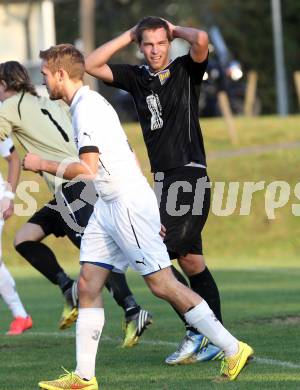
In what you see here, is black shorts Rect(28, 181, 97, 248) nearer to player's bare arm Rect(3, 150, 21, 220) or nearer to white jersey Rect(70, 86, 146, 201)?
player's bare arm Rect(3, 150, 21, 220)

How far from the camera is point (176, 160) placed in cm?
862

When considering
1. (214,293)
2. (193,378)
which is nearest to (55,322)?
(214,293)

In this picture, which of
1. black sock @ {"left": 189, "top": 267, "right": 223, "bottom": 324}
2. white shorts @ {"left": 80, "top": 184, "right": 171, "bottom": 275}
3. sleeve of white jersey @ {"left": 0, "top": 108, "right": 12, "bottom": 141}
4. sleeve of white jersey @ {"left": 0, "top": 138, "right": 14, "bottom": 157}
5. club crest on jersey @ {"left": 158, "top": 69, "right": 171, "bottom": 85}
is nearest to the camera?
white shorts @ {"left": 80, "top": 184, "right": 171, "bottom": 275}

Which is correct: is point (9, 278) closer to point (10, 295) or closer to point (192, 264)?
point (10, 295)

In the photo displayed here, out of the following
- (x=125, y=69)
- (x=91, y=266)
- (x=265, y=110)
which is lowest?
(x=265, y=110)

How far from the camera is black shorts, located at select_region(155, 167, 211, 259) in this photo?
27.7 feet

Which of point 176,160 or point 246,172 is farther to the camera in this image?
point 246,172

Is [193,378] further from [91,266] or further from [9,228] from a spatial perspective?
[9,228]

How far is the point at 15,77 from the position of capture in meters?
10.0

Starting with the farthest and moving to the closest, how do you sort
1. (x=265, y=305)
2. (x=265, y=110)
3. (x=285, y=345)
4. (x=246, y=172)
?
(x=265, y=110) < (x=246, y=172) < (x=265, y=305) < (x=285, y=345)

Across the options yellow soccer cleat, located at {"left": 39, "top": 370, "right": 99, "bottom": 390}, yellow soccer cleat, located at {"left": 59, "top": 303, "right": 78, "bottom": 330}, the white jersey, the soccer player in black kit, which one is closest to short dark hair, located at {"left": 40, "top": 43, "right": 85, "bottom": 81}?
the white jersey

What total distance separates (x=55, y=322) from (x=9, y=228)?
12.9 m

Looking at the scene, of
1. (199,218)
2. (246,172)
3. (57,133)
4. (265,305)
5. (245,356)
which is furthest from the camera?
(246,172)

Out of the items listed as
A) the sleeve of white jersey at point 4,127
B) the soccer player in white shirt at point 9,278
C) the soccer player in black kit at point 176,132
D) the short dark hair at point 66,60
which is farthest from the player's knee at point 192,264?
the soccer player in white shirt at point 9,278
